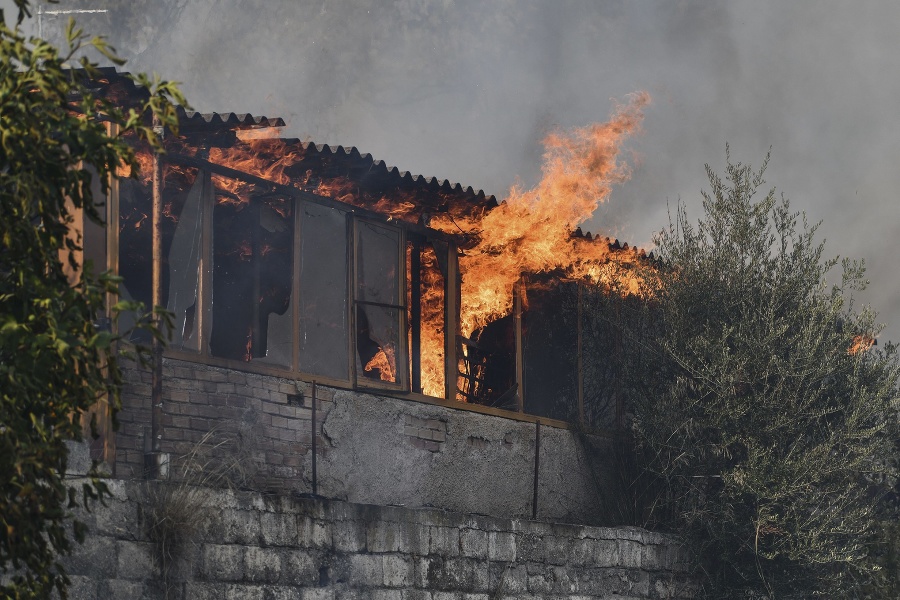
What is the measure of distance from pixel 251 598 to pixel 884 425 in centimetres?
755

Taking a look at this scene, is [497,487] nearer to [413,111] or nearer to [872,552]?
[872,552]

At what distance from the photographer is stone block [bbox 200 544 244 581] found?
334 inches

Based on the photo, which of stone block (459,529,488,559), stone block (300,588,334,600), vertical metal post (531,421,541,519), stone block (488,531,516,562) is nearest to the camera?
stone block (300,588,334,600)

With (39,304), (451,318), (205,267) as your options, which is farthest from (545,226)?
(39,304)

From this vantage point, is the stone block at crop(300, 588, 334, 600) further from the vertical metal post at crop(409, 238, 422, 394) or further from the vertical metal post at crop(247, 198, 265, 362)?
the vertical metal post at crop(409, 238, 422, 394)

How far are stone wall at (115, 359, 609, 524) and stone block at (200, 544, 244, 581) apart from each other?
90 centimetres

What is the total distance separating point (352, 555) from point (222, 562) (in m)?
1.39

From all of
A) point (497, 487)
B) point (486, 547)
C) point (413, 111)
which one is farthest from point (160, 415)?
point (413, 111)

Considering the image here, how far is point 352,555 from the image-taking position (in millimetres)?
9742

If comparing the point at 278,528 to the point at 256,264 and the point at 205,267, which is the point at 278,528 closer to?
the point at 205,267

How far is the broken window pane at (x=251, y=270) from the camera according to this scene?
1044 centimetres

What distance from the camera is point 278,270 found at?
10867 mm

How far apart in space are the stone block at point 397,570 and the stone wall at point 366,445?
915 mm

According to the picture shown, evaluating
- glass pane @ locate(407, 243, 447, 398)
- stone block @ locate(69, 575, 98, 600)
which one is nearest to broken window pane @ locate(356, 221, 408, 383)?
glass pane @ locate(407, 243, 447, 398)
